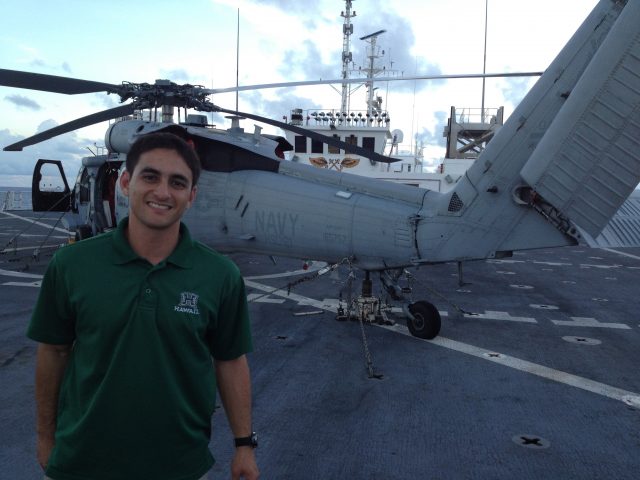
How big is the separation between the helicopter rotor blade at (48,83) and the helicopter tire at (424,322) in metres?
7.15

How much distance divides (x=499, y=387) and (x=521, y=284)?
29.5 ft

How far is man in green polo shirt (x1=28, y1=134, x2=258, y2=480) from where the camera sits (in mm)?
2260

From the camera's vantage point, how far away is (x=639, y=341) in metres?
9.04

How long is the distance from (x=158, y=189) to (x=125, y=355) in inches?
30.0

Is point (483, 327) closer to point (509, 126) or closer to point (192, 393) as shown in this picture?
point (509, 126)

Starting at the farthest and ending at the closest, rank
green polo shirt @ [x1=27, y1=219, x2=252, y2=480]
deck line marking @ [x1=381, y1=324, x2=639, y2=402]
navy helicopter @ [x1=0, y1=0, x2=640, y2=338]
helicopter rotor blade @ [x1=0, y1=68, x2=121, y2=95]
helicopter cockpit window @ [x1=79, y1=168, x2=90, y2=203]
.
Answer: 1. helicopter cockpit window @ [x1=79, y1=168, x2=90, y2=203]
2. helicopter rotor blade @ [x1=0, y1=68, x2=121, y2=95]
3. deck line marking @ [x1=381, y1=324, x2=639, y2=402]
4. navy helicopter @ [x1=0, y1=0, x2=640, y2=338]
5. green polo shirt @ [x1=27, y1=219, x2=252, y2=480]

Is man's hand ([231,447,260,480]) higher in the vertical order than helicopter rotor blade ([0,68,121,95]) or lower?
lower

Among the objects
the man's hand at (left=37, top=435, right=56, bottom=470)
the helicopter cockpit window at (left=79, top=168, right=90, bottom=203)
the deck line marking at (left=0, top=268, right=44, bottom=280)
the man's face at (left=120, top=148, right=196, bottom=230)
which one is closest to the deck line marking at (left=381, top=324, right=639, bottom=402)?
the man's face at (left=120, top=148, right=196, bottom=230)

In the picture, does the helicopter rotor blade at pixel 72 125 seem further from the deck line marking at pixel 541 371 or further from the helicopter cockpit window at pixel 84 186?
the deck line marking at pixel 541 371

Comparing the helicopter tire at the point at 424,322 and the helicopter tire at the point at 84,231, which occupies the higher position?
the helicopter tire at the point at 84,231

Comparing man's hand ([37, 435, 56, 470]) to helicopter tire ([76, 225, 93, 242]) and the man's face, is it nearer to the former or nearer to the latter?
the man's face

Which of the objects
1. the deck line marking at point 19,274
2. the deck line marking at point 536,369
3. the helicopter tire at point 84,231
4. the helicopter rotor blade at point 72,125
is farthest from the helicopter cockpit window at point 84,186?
the deck line marking at point 536,369

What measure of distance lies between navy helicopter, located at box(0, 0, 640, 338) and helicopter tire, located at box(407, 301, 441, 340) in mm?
20

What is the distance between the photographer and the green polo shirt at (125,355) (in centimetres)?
226
